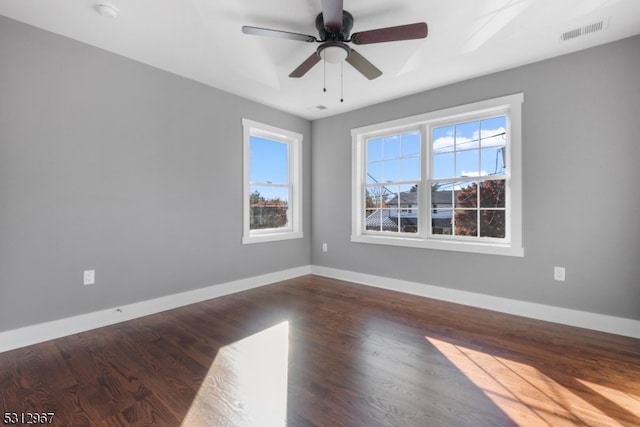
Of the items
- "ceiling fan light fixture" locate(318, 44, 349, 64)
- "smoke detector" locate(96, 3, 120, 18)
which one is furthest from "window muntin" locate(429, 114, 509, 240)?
"smoke detector" locate(96, 3, 120, 18)

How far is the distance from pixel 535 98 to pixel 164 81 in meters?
3.85

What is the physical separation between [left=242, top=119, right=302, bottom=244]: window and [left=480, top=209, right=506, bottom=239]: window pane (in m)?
2.58

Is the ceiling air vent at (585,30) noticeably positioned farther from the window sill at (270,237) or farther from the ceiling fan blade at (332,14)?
the window sill at (270,237)

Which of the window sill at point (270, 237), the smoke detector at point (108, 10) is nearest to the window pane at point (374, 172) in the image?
the window sill at point (270, 237)

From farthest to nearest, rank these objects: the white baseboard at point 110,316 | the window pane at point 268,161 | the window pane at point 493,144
Result: the window pane at point 268,161 → the window pane at point 493,144 → the white baseboard at point 110,316

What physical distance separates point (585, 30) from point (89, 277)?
4750mm

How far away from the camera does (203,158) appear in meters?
3.43

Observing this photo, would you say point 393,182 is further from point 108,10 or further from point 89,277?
point 89,277

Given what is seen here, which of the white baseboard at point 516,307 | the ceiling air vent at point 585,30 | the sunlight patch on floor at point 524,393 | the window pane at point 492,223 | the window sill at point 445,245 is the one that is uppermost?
the ceiling air vent at point 585,30

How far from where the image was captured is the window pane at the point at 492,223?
10.5ft

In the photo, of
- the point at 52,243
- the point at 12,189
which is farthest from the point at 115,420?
the point at 12,189

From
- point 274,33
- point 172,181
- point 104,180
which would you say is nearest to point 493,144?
point 274,33

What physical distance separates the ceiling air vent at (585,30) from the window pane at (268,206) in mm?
3573

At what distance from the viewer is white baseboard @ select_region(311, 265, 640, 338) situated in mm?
→ 2533
